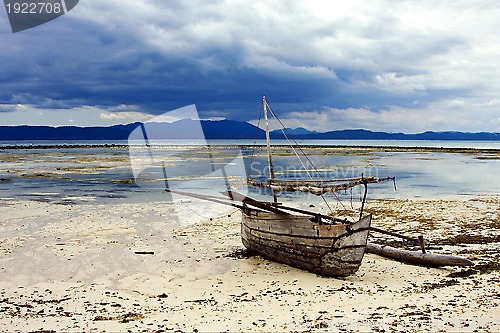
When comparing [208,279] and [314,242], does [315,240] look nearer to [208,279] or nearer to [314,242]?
[314,242]

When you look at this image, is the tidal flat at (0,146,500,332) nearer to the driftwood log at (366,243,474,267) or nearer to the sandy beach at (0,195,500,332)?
the sandy beach at (0,195,500,332)

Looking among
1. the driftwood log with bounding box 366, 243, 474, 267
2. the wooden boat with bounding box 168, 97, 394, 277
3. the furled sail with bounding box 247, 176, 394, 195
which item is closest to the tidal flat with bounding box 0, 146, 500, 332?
the driftwood log with bounding box 366, 243, 474, 267

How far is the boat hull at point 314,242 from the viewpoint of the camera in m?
9.95

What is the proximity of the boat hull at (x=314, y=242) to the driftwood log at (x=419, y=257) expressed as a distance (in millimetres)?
1980

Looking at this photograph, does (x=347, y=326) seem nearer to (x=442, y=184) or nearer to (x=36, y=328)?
(x=36, y=328)

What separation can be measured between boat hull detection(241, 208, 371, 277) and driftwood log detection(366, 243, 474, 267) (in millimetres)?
1980

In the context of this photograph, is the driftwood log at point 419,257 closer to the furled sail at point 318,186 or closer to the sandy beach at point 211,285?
the sandy beach at point 211,285

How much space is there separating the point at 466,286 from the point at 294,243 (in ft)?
12.4

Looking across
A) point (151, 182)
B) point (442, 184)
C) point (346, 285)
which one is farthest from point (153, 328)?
point (442, 184)

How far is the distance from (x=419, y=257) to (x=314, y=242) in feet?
9.78

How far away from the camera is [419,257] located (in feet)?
36.8

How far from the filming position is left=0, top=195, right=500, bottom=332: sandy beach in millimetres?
7523

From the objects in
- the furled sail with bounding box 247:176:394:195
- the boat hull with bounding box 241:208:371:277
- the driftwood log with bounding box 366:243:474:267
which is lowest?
the driftwood log with bounding box 366:243:474:267

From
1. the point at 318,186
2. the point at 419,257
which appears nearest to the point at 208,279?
the point at 318,186
